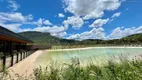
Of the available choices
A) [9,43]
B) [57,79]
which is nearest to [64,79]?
[57,79]

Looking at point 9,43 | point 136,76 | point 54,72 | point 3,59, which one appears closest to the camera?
point 136,76

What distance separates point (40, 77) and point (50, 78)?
0.20 m

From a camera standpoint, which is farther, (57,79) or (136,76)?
(57,79)

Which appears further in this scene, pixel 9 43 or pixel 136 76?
pixel 9 43

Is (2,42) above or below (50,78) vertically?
above

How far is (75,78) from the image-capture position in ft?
9.91

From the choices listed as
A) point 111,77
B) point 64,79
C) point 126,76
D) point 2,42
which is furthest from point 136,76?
point 2,42

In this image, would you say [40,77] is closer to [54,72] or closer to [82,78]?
[54,72]

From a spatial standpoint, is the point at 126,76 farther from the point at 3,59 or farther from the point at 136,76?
the point at 3,59

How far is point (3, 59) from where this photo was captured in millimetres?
7531

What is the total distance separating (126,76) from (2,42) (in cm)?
1209

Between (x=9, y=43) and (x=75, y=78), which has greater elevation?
(x=9, y=43)

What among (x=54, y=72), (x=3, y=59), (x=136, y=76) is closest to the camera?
(x=136, y=76)

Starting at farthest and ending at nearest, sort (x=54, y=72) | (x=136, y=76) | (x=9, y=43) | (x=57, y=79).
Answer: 1. (x=9, y=43)
2. (x=54, y=72)
3. (x=57, y=79)
4. (x=136, y=76)
